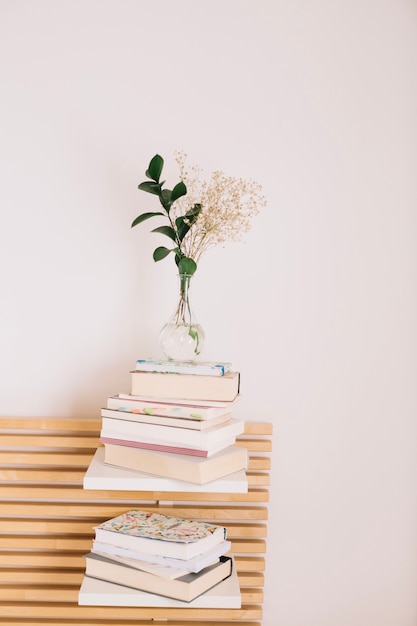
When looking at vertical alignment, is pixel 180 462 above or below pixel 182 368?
below

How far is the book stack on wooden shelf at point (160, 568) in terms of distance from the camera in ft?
5.25

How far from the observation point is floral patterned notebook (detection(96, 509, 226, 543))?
65.2 inches

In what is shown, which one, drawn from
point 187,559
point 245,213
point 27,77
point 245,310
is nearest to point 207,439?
point 187,559

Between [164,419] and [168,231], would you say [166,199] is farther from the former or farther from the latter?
[164,419]

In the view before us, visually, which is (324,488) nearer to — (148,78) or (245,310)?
(245,310)

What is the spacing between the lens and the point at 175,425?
1624 mm

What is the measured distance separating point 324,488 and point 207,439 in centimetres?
61

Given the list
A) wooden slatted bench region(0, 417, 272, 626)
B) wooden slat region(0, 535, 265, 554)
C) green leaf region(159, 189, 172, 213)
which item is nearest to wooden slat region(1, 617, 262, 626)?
wooden slatted bench region(0, 417, 272, 626)

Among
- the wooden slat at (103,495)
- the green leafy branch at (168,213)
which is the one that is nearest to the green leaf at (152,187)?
the green leafy branch at (168,213)

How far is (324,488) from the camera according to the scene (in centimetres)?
206

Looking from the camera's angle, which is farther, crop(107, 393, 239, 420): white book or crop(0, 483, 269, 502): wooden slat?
crop(0, 483, 269, 502): wooden slat

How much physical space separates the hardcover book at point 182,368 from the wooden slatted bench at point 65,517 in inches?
13.6

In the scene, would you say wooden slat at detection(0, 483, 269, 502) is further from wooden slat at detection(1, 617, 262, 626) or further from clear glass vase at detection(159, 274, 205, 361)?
clear glass vase at detection(159, 274, 205, 361)

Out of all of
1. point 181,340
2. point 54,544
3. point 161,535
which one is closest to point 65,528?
point 54,544
